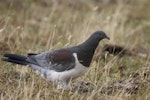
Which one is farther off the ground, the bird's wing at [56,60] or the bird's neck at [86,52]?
the bird's neck at [86,52]

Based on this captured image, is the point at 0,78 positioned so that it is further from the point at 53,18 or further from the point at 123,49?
the point at 53,18

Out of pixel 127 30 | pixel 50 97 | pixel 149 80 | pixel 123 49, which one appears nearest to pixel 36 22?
pixel 127 30

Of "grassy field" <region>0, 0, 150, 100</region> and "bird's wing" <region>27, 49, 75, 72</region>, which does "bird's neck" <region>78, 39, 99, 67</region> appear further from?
"grassy field" <region>0, 0, 150, 100</region>

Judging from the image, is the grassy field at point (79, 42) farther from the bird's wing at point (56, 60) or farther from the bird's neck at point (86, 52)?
the bird's neck at point (86, 52)

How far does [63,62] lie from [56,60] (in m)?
0.12

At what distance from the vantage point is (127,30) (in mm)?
11945

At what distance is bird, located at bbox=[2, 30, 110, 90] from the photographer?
22.4 ft

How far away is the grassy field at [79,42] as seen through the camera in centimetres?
672

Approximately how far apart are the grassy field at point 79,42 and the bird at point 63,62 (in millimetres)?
127

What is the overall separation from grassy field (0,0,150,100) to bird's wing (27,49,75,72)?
0.20 meters

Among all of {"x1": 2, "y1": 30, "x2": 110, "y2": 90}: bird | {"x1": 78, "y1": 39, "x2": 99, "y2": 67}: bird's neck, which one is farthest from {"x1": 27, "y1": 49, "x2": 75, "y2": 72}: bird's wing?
{"x1": 78, "y1": 39, "x2": 99, "y2": 67}: bird's neck

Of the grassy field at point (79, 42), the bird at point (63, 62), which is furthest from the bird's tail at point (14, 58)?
the grassy field at point (79, 42)

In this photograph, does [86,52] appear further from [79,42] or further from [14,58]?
[79,42]

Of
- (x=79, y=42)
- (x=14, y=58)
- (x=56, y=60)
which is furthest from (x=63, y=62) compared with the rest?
(x=79, y=42)
